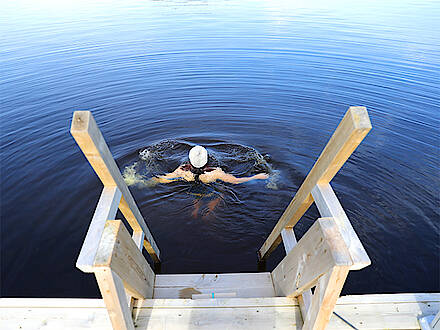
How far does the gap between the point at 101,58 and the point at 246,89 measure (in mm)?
8846

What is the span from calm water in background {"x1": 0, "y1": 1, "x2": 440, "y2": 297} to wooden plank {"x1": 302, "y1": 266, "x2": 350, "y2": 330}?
9.24ft

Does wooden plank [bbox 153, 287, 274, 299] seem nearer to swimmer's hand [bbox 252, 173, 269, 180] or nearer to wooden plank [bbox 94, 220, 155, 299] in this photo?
wooden plank [bbox 94, 220, 155, 299]

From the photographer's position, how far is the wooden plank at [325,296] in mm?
1779

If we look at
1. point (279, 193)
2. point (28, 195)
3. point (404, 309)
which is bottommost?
point (279, 193)

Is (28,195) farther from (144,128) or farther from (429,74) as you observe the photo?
(429,74)

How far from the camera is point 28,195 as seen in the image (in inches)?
240

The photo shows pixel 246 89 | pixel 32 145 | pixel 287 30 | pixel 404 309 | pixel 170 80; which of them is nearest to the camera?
pixel 404 309

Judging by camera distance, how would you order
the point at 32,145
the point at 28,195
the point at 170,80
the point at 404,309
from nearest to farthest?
the point at 404,309 < the point at 28,195 < the point at 32,145 < the point at 170,80

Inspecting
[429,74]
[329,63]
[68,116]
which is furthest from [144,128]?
[429,74]

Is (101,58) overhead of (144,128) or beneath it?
overhead

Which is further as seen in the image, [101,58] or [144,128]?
[101,58]

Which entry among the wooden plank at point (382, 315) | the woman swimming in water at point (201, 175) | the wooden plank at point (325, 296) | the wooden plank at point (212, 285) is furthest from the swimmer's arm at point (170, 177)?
the wooden plank at point (325, 296)

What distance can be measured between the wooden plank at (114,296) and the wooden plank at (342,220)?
1620mm

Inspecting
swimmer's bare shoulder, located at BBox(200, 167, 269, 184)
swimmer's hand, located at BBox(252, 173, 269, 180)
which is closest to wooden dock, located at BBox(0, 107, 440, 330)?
swimmer's bare shoulder, located at BBox(200, 167, 269, 184)
